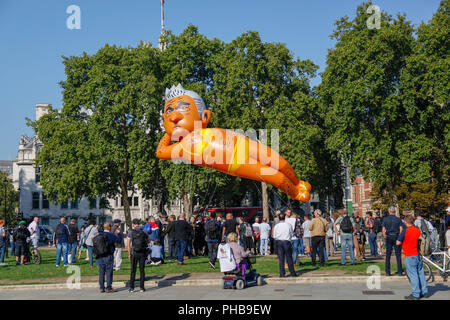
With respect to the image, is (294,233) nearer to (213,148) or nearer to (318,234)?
(318,234)

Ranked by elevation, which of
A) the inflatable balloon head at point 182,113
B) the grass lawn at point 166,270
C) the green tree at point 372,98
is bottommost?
the grass lawn at point 166,270

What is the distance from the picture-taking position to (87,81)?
43969 mm

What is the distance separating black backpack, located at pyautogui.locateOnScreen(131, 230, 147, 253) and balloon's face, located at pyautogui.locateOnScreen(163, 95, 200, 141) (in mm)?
7475

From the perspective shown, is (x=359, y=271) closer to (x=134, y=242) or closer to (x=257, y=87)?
(x=134, y=242)

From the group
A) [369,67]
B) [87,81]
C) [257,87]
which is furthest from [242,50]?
[87,81]

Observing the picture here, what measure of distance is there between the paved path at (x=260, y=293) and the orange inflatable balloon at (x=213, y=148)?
701 centimetres

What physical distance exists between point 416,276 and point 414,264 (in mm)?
316

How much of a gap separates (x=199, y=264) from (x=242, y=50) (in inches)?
914

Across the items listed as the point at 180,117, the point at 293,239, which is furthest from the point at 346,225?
the point at 180,117

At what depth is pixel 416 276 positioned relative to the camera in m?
12.4

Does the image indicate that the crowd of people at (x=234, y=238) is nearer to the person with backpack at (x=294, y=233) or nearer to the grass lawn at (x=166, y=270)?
the person with backpack at (x=294, y=233)

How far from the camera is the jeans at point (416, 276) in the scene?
1232cm

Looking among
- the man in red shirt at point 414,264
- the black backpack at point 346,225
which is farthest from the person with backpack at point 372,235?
the man in red shirt at point 414,264

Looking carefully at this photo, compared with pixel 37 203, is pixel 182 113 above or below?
above
